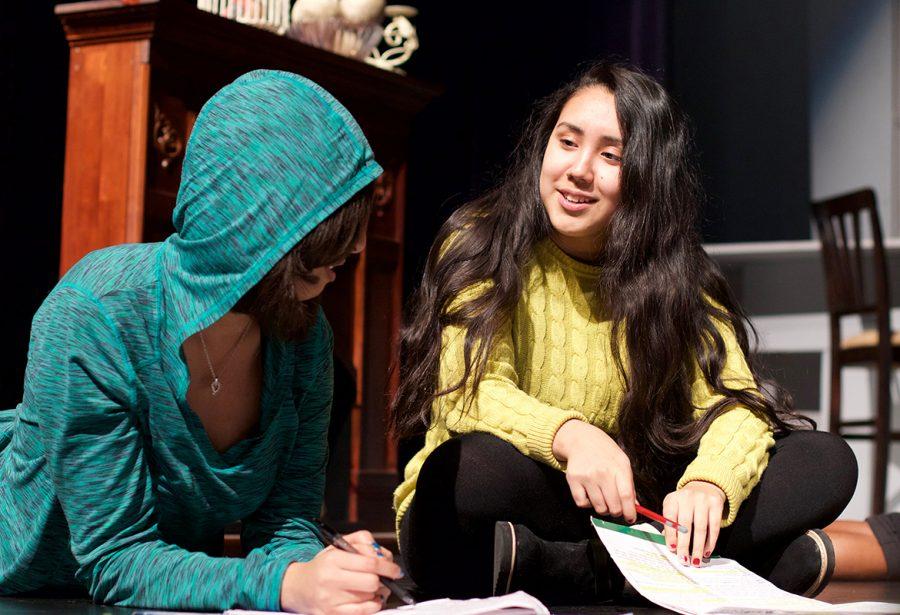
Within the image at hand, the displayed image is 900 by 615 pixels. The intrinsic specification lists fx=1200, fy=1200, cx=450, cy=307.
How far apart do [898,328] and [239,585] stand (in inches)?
129

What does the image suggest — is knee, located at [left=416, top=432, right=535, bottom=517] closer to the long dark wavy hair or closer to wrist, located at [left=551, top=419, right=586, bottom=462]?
wrist, located at [left=551, top=419, right=586, bottom=462]

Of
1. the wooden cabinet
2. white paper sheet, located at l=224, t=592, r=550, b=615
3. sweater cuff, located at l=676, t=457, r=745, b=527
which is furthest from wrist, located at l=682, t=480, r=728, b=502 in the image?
the wooden cabinet

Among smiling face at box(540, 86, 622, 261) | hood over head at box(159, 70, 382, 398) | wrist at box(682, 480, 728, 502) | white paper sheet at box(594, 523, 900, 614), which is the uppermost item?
smiling face at box(540, 86, 622, 261)

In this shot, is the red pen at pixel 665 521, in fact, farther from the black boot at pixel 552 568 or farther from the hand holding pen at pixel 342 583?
the hand holding pen at pixel 342 583

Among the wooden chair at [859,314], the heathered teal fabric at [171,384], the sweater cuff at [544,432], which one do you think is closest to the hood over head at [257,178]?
the heathered teal fabric at [171,384]

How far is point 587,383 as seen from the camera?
1620 millimetres

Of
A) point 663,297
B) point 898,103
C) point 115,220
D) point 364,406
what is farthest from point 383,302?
point 898,103

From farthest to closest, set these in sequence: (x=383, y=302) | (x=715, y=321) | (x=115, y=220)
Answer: (x=383, y=302)
(x=115, y=220)
(x=715, y=321)

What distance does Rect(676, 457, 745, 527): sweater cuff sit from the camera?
4.62ft

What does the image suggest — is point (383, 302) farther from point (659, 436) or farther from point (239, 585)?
point (239, 585)

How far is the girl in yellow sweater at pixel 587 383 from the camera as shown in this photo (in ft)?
4.69

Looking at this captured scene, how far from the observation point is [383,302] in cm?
285

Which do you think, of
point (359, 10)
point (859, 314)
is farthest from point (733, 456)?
point (859, 314)

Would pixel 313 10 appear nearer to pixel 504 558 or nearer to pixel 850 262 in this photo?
pixel 504 558
